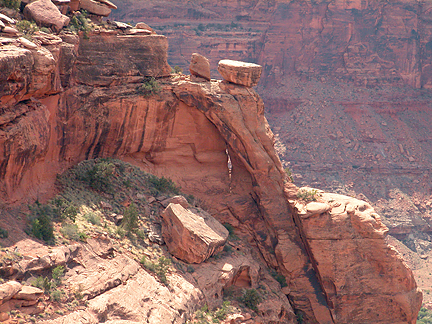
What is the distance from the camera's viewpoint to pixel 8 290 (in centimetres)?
2406

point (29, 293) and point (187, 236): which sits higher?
point (29, 293)

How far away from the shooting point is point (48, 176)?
36219 millimetres

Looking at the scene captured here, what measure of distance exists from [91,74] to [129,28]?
200 inches

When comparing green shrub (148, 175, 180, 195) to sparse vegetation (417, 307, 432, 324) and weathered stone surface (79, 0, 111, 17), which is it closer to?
weathered stone surface (79, 0, 111, 17)

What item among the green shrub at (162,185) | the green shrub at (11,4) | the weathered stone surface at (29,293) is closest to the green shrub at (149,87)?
the green shrub at (162,185)

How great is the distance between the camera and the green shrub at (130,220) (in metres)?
35.3

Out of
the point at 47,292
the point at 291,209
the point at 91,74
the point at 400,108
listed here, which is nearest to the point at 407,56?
the point at 400,108

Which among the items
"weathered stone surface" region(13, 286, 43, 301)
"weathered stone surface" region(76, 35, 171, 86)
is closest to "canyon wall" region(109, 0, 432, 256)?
Result: "weathered stone surface" region(76, 35, 171, 86)

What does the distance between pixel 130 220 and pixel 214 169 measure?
11.6 meters

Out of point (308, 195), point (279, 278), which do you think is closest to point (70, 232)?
point (279, 278)

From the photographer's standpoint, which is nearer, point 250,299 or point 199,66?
point 250,299

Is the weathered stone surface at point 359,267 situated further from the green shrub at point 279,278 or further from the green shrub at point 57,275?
the green shrub at point 57,275

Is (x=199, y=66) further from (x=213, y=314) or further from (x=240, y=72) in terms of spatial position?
(x=213, y=314)

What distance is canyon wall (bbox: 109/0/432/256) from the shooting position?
333 feet
